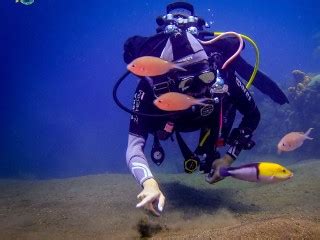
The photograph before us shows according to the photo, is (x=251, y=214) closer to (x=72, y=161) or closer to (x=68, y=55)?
(x=72, y=161)

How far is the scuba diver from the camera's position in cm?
407

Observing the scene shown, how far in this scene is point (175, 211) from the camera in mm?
5082

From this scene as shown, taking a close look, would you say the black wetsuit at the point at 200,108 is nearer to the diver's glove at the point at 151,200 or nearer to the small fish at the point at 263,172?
the diver's glove at the point at 151,200

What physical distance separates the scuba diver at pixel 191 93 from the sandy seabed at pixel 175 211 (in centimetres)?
80

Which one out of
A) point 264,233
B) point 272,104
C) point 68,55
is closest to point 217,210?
point 264,233

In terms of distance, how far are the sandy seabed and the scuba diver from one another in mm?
803

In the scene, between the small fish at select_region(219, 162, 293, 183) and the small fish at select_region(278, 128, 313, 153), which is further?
the small fish at select_region(278, 128, 313, 153)

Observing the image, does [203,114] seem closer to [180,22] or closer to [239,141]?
[239,141]

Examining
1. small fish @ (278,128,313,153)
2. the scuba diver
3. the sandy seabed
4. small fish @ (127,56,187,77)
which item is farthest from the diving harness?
small fish @ (278,128,313,153)

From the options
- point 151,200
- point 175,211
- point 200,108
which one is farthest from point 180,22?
point 175,211

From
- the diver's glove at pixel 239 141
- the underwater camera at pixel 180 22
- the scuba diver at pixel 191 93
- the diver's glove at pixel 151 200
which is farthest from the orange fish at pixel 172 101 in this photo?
the diver's glove at pixel 239 141

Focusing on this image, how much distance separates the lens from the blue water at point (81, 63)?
30.2m

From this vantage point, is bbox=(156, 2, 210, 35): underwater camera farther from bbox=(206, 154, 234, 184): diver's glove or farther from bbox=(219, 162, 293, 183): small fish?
bbox=(219, 162, 293, 183): small fish

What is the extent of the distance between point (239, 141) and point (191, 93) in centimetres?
→ 132
